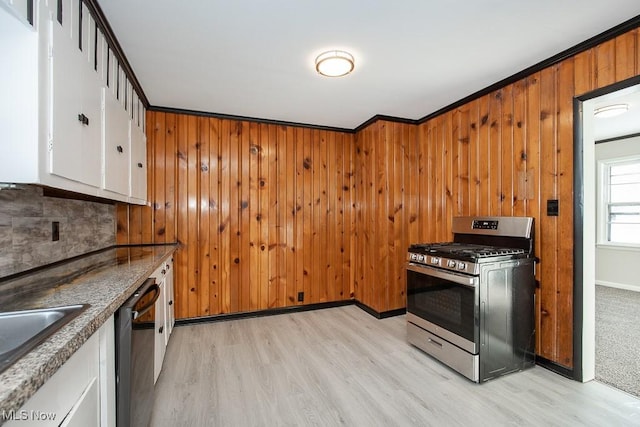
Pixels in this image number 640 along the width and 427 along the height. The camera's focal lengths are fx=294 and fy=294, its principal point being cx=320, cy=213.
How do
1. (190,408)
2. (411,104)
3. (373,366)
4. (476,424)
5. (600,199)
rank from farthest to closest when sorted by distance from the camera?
(600,199)
(411,104)
(373,366)
(190,408)
(476,424)

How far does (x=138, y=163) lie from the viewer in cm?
273

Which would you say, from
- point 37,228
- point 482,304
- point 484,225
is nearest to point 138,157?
point 37,228

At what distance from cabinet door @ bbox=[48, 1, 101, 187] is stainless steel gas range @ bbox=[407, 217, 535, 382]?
2467 millimetres

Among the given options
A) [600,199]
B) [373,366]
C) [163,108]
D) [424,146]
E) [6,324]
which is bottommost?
[373,366]

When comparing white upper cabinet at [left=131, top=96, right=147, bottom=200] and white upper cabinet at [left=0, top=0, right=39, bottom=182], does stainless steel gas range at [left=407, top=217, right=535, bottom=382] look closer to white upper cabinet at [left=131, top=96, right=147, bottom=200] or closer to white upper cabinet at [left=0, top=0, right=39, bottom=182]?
white upper cabinet at [left=0, top=0, right=39, bottom=182]

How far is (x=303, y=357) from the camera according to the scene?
8.36ft

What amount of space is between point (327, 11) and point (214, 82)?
1347 millimetres

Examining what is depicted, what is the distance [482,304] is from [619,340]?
1814 mm

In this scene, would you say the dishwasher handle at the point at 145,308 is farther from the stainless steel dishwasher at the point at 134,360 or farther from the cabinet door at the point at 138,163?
the cabinet door at the point at 138,163

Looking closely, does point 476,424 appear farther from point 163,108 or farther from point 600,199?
point 600,199

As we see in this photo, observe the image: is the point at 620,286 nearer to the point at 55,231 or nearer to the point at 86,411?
the point at 86,411

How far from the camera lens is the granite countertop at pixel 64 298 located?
1.92ft

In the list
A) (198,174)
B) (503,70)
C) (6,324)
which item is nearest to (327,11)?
(503,70)

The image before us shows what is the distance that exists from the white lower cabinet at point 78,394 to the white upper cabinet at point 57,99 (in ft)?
2.28
